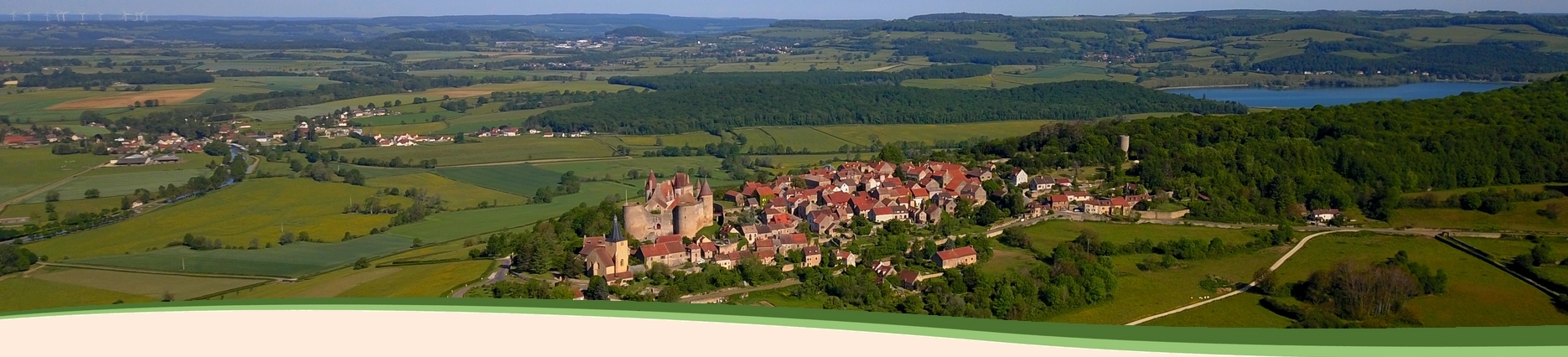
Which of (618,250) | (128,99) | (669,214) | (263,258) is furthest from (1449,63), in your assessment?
(128,99)

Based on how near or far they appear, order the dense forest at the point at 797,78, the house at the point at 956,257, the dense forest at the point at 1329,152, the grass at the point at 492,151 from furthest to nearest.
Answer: the dense forest at the point at 797,78, the grass at the point at 492,151, the dense forest at the point at 1329,152, the house at the point at 956,257

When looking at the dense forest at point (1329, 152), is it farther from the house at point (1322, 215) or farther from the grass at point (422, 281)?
the grass at point (422, 281)

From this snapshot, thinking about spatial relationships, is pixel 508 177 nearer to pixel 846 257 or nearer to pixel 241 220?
pixel 241 220

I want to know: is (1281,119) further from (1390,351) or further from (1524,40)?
(1524,40)

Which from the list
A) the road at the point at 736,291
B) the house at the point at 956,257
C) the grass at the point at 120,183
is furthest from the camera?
the grass at the point at 120,183

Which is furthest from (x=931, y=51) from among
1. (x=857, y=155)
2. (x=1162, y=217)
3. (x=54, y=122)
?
(x=1162, y=217)

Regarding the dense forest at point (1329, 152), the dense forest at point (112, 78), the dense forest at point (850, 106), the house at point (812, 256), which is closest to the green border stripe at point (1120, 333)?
the house at point (812, 256)
